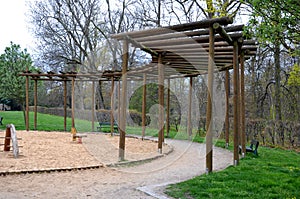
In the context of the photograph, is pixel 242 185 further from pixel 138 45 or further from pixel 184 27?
pixel 138 45

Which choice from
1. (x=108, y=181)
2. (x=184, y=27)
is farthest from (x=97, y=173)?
(x=184, y=27)

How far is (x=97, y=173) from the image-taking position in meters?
6.27

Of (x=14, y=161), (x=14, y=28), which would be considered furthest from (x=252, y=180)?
(x=14, y=28)

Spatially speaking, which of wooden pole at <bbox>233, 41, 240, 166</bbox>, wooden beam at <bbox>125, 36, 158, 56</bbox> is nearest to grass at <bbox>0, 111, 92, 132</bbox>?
wooden beam at <bbox>125, 36, 158, 56</bbox>

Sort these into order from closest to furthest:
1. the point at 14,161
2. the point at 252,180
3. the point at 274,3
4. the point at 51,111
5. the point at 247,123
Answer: the point at 274,3 → the point at 252,180 → the point at 14,161 → the point at 247,123 → the point at 51,111

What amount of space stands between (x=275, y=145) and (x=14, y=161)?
30.1 feet

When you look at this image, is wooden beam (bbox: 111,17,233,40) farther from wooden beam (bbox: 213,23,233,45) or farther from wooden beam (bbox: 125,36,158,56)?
wooden beam (bbox: 125,36,158,56)

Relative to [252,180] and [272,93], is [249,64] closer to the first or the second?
[272,93]

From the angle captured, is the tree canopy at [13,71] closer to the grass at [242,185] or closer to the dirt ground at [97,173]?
the dirt ground at [97,173]

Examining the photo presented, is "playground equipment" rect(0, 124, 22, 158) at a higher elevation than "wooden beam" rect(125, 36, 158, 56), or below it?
below

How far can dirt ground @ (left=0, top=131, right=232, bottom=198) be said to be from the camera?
4.74 metres

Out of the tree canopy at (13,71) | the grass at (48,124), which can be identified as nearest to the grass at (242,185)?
the grass at (48,124)

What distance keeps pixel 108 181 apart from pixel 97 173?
30.6 inches

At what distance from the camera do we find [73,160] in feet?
25.0
